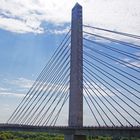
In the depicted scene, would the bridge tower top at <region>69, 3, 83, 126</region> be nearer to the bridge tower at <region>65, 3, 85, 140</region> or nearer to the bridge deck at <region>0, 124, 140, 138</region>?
the bridge tower at <region>65, 3, 85, 140</region>

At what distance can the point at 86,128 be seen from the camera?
44.6 metres

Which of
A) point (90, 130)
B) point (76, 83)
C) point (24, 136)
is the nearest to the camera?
point (90, 130)

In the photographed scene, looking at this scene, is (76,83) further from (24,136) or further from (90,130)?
(24,136)

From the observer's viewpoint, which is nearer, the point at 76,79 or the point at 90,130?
the point at 90,130

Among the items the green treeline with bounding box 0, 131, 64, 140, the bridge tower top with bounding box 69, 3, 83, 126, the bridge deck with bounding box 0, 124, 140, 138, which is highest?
the green treeline with bounding box 0, 131, 64, 140

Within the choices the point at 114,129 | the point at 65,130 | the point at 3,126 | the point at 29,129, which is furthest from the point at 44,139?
the point at 114,129

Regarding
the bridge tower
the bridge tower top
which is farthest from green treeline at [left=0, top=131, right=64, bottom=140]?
the bridge tower top

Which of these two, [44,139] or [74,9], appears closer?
[74,9]

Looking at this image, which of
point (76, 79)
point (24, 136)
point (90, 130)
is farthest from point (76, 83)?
point (24, 136)

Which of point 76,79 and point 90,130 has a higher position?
point 76,79

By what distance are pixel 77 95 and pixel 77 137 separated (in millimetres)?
4851

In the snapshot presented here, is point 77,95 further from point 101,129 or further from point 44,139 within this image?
point 44,139

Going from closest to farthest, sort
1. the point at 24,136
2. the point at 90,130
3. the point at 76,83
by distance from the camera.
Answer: the point at 90,130, the point at 76,83, the point at 24,136

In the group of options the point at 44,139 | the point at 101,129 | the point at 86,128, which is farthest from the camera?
the point at 44,139
